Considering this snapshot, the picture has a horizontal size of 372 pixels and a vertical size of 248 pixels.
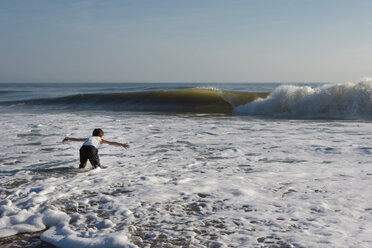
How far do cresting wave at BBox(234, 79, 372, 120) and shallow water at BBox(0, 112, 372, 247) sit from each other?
29.1 feet

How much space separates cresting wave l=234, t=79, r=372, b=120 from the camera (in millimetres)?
16531

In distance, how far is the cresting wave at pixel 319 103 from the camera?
16531mm

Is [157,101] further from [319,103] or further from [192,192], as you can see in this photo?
[192,192]

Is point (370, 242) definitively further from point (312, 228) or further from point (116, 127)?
point (116, 127)

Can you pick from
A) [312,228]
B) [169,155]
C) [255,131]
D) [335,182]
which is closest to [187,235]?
[312,228]

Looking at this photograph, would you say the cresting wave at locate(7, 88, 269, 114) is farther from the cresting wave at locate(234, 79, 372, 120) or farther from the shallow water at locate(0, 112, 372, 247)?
the shallow water at locate(0, 112, 372, 247)

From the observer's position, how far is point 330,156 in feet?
22.2

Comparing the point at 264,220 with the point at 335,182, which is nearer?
the point at 264,220

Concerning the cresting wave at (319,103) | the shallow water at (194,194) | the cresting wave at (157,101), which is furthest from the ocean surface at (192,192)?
the cresting wave at (157,101)

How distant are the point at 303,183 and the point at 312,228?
1.57m

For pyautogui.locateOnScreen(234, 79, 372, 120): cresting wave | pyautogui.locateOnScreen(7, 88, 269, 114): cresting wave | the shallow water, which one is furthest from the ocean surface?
pyautogui.locateOnScreen(7, 88, 269, 114): cresting wave

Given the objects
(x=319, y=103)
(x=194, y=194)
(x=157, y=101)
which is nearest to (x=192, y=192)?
(x=194, y=194)

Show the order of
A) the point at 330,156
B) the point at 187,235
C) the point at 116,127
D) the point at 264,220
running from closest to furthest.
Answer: the point at 187,235, the point at 264,220, the point at 330,156, the point at 116,127

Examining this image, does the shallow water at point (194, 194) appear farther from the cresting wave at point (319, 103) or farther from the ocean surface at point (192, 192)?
the cresting wave at point (319, 103)
